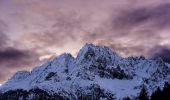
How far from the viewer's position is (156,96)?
117m

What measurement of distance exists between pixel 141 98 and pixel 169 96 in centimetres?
698

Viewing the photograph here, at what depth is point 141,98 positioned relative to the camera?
118 m

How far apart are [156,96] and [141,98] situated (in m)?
3.32

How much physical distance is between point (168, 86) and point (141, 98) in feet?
23.2

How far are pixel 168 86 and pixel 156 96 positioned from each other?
4687 mm

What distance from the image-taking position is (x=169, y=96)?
114 m

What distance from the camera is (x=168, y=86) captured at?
120062 mm

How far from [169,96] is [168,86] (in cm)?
664
